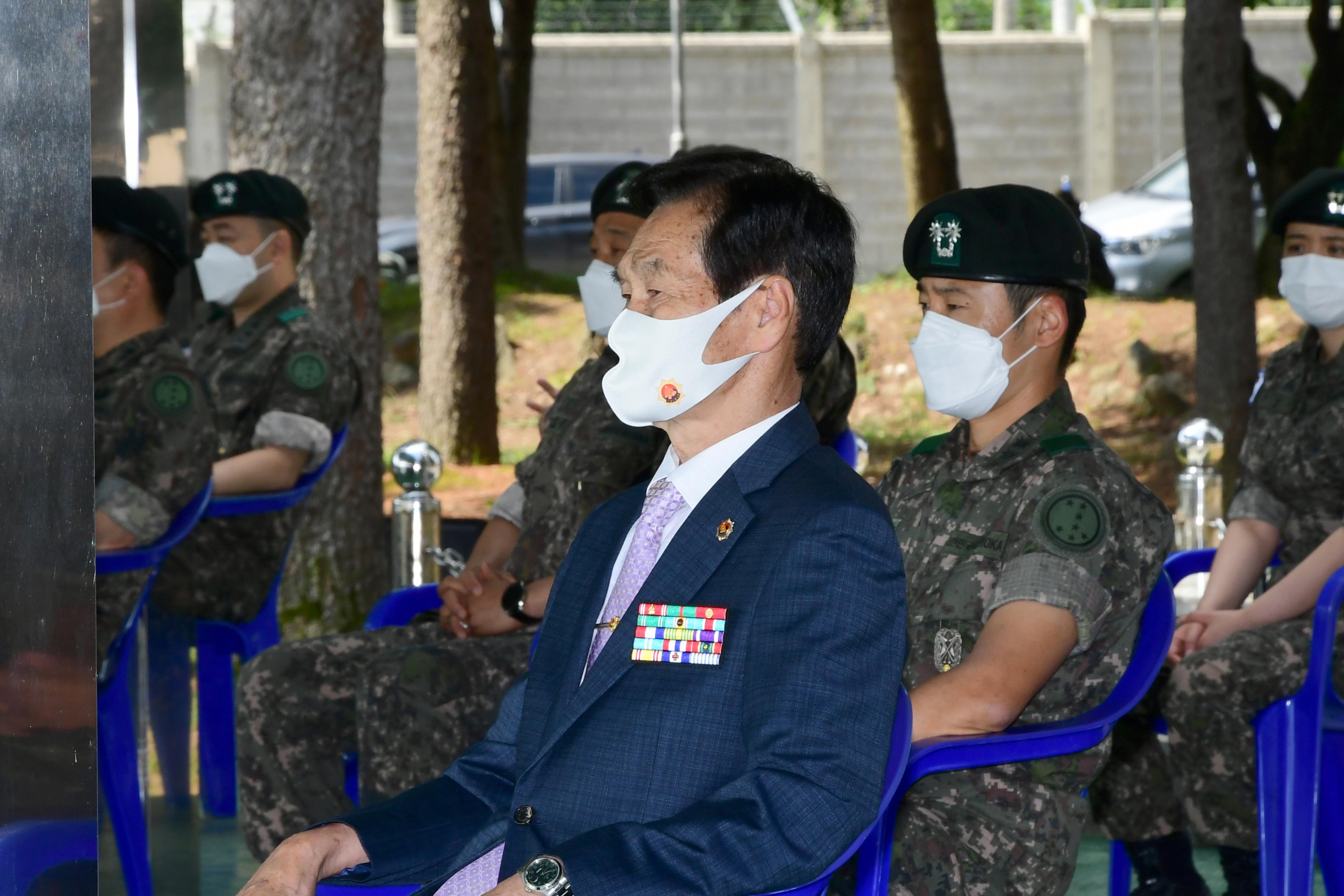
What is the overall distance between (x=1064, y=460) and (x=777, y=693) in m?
1.06

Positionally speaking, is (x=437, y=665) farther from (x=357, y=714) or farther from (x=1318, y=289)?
(x=1318, y=289)

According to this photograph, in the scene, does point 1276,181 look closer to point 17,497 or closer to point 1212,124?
point 1212,124

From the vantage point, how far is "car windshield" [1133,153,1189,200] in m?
12.5

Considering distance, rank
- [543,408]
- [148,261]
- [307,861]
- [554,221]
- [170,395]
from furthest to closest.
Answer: [554,221], [543,408], [148,261], [170,395], [307,861]

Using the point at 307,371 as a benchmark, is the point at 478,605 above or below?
below

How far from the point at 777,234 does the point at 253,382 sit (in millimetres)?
2844

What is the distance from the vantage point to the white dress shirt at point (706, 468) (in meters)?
1.81

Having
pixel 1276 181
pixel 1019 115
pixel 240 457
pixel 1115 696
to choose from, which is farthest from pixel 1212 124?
pixel 1019 115

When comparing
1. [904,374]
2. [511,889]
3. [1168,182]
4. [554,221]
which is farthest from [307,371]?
[554,221]

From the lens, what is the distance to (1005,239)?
8.52 feet

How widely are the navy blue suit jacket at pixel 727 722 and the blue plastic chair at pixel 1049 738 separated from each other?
52 cm

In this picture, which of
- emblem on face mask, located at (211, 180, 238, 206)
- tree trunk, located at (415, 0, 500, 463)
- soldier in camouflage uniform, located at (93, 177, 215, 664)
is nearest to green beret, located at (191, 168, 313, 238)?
emblem on face mask, located at (211, 180, 238, 206)

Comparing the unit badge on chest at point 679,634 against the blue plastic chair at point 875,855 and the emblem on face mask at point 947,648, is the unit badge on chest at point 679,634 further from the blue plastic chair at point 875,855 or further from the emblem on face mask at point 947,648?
the emblem on face mask at point 947,648

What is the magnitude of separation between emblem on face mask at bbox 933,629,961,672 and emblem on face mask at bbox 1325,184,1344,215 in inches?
60.8
